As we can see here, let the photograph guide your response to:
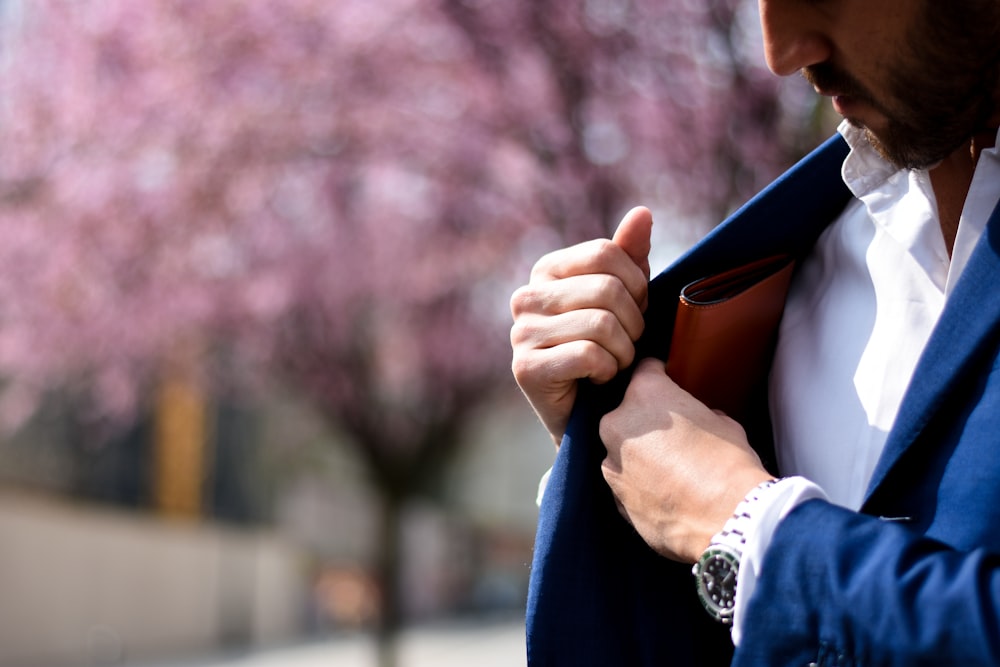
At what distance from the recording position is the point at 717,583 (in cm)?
104

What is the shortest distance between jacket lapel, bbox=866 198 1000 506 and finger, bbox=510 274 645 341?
29 centimetres

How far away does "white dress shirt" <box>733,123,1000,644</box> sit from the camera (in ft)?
3.79

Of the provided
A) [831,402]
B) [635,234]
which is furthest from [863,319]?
[635,234]

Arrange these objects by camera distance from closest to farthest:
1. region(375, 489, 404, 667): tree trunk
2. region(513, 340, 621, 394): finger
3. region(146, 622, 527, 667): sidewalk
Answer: region(513, 340, 621, 394): finger
region(375, 489, 404, 667): tree trunk
region(146, 622, 527, 667): sidewalk

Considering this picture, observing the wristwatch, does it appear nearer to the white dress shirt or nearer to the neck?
the white dress shirt

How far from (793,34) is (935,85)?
0.40 feet

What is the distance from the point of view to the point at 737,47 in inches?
190

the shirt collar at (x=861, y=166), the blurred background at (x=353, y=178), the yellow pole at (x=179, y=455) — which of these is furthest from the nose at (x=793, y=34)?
the yellow pole at (x=179, y=455)

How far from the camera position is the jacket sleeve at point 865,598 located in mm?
862

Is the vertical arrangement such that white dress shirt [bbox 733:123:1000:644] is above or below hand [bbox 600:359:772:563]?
above

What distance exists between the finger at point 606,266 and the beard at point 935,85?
253 mm

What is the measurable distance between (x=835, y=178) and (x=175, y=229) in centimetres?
812

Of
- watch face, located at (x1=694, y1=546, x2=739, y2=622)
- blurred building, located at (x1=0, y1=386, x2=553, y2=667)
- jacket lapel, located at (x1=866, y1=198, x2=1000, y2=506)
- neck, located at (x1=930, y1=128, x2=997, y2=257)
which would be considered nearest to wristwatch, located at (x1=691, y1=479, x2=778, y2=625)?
watch face, located at (x1=694, y1=546, x2=739, y2=622)

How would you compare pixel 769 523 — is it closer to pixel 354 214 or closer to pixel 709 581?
pixel 709 581
